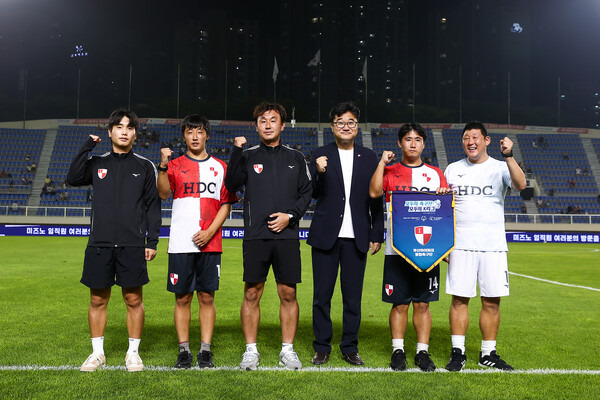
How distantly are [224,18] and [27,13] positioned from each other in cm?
1925

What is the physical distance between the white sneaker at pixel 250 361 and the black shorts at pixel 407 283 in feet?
4.15

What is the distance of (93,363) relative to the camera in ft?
13.3

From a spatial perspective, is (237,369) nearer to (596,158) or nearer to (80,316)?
(80,316)

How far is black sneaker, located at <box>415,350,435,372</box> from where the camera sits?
4.21 m

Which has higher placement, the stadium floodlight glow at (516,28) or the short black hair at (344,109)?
the stadium floodlight glow at (516,28)

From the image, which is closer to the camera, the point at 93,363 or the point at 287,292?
the point at 93,363

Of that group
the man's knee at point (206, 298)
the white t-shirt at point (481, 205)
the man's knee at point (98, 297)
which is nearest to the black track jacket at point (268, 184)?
the man's knee at point (206, 298)

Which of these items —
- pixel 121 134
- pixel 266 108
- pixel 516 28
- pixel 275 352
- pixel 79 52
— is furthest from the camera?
pixel 516 28

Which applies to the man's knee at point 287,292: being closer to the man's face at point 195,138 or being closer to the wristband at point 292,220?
the wristband at point 292,220

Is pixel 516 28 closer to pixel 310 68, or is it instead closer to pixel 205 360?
pixel 310 68

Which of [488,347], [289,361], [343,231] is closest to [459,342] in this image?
[488,347]

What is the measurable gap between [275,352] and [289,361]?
618 millimetres

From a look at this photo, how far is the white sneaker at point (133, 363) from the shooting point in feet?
13.3

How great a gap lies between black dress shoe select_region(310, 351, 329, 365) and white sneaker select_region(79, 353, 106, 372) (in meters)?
1.82
